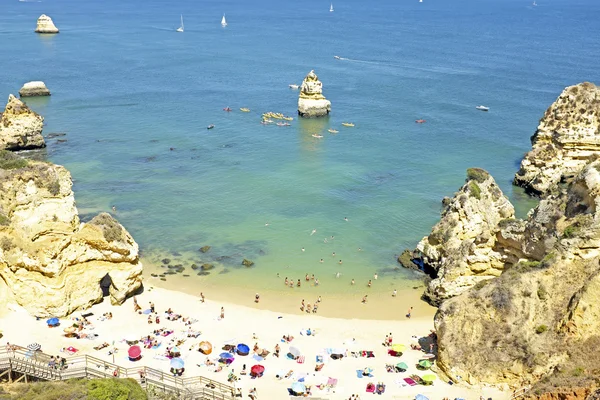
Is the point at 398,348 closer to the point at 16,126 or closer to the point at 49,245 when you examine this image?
the point at 49,245

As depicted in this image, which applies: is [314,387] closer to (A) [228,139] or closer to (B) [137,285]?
(B) [137,285]

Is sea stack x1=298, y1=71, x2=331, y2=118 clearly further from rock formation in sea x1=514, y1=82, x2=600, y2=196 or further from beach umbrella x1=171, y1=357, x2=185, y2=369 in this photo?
beach umbrella x1=171, y1=357, x2=185, y2=369

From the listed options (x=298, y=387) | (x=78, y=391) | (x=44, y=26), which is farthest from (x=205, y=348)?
(x=44, y=26)

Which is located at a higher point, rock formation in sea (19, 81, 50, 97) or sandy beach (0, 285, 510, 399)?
rock formation in sea (19, 81, 50, 97)

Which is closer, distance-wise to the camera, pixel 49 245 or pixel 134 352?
pixel 134 352

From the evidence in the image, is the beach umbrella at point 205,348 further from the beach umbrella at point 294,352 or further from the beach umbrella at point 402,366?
the beach umbrella at point 402,366

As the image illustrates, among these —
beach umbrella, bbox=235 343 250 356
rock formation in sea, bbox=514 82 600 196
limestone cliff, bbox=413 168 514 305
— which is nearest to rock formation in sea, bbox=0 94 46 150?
beach umbrella, bbox=235 343 250 356
